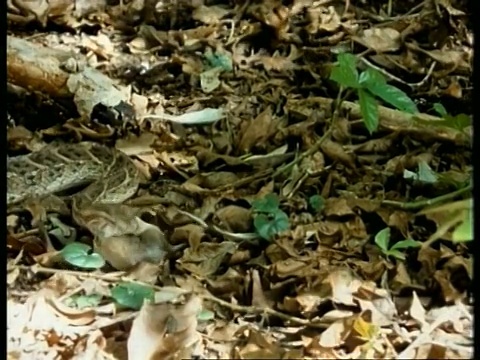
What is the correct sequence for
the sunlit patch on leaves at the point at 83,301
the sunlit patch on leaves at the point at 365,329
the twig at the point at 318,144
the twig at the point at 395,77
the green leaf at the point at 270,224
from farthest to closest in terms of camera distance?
the twig at the point at 395,77 → the twig at the point at 318,144 → the green leaf at the point at 270,224 → the sunlit patch on leaves at the point at 83,301 → the sunlit patch on leaves at the point at 365,329

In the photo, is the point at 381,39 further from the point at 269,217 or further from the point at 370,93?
the point at 269,217

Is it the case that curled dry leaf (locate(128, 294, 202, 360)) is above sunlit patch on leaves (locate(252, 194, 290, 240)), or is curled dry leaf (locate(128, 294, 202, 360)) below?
below

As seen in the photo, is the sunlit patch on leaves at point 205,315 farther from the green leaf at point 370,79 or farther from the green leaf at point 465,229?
→ the green leaf at point 370,79

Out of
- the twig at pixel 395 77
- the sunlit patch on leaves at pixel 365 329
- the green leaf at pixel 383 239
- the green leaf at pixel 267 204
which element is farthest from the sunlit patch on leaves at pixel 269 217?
the twig at pixel 395 77

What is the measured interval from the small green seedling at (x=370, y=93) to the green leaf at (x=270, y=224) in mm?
206

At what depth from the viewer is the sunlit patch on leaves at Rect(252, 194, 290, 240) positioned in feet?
4.38

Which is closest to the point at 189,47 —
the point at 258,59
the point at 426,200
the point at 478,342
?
the point at 258,59

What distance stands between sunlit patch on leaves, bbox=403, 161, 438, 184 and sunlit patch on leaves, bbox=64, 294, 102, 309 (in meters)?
0.55

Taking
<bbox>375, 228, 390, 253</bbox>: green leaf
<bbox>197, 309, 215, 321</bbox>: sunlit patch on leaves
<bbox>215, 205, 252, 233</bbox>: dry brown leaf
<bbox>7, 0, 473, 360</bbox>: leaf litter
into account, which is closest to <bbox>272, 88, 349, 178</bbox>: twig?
<bbox>7, 0, 473, 360</bbox>: leaf litter

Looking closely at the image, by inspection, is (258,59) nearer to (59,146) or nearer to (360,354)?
(59,146)

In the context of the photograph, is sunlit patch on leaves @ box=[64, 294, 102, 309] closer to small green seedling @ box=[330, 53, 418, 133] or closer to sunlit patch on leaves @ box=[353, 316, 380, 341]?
sunlit patch on leaves @ box=[353, 316, 380, 341]

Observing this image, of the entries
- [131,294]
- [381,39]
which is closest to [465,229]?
[131,294]

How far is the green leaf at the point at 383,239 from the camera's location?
129 centimetres

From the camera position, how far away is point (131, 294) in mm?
1215
